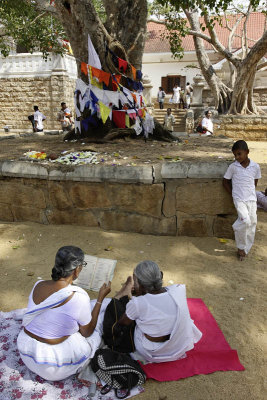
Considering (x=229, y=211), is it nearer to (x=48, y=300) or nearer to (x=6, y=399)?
(x=48, y=300)

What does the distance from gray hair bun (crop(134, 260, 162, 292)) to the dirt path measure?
0.69 metres

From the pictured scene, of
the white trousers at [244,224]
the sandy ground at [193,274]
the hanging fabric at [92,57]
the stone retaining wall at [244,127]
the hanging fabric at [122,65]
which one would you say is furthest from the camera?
the stone retaining wall at [244,127]

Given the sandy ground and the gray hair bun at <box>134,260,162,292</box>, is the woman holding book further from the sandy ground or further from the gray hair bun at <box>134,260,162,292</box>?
the sandy ground

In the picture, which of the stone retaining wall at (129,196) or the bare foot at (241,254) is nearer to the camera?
the bare foot at (241,254)

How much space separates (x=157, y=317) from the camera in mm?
2043

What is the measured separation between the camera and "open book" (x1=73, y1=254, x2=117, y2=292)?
3014 millimetres

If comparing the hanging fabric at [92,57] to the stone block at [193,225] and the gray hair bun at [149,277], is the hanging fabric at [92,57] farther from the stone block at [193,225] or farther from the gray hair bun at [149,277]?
the gray hair bun at [149,277]

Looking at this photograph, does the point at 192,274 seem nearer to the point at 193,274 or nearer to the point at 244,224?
the point at 193,274

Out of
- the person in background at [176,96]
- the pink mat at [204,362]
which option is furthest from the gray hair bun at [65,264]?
the person in background at [176,96]

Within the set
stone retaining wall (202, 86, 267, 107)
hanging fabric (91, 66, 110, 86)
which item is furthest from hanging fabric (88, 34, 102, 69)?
stone retaining wall (202, 86, 267, 107)

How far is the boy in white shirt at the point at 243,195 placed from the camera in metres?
3.59

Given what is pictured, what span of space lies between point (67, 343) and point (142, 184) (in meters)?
2.23

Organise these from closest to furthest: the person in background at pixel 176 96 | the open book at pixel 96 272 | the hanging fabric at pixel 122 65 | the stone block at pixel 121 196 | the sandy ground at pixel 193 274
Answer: the sandy ground at pixel 193 274, the open book at pixel 96 272, the stone block at pixel 121 196, the hanging fabric at pixel 122 65, the person in background at pixel 176 96

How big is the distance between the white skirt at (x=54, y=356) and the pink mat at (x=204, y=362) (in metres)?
0.49
